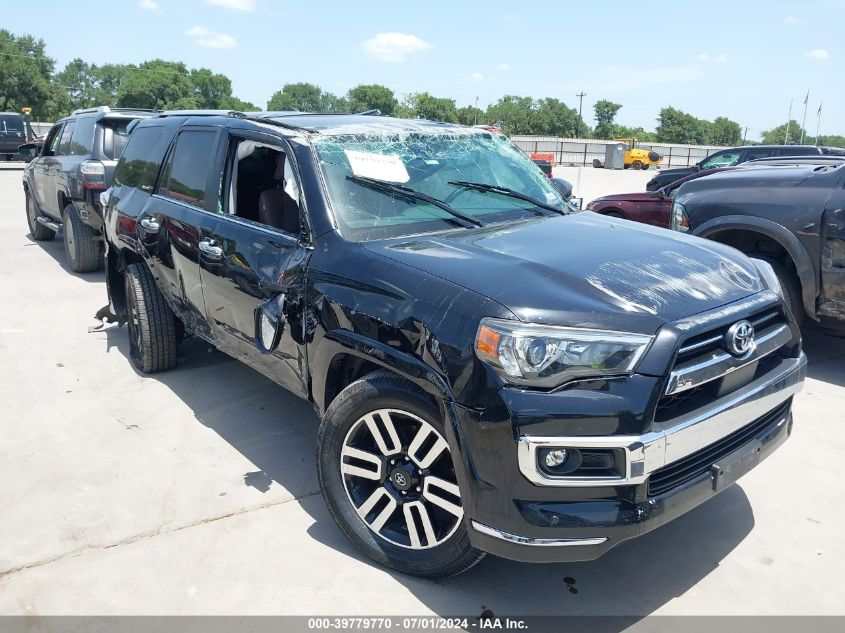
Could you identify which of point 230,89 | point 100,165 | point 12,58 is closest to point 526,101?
point 230,89

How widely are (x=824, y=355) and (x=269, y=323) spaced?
4871 mm

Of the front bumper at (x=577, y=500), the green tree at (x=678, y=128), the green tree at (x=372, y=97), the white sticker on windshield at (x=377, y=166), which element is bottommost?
the front bumper at (x=577, y=500)

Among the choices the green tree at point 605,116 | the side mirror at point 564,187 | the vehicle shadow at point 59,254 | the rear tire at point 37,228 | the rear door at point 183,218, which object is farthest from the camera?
the green tree at point 605,116

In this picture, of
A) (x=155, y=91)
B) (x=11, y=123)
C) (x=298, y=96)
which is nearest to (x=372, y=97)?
(x=298, y=96)

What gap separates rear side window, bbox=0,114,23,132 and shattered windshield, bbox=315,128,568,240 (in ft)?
95.9

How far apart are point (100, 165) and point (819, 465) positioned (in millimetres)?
7778

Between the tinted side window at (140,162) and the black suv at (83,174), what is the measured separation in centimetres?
257

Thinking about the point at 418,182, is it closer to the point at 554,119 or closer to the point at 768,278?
the point at 768,278

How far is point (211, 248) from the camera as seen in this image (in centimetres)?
397

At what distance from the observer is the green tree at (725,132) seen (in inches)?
4929

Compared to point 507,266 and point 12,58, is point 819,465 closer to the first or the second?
point 507,266

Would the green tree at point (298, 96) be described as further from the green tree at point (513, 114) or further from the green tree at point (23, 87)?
the green tree at point (23, 87)

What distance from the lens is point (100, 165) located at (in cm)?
806

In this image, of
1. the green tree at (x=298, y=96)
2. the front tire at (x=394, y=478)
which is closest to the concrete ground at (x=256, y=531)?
the front tire at (x=394, y=478)
